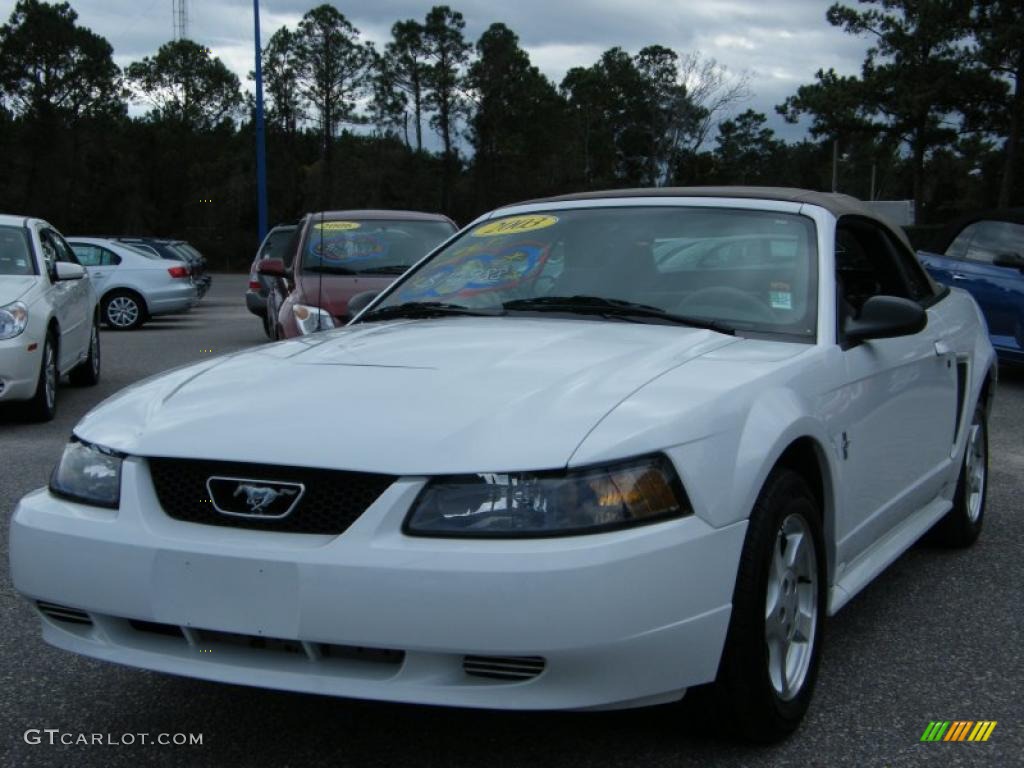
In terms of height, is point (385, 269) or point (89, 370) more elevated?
point (385, 269)

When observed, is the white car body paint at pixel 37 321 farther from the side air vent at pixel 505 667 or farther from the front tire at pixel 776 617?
the side air vent at pixel 505 667

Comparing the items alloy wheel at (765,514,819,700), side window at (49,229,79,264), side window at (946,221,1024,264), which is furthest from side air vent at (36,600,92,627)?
side window at (946,221,1024,264)

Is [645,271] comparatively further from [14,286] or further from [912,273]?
[14,286]

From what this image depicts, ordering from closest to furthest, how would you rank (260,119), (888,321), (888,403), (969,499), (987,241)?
1. (888,321)
2. (888,403)
3. (969,499)
4. (987,241)
5. (260,119)

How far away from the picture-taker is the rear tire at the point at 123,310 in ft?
67.6

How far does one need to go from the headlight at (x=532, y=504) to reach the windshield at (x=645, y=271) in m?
1.21

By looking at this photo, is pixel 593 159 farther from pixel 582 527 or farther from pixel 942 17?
pixel 582 527

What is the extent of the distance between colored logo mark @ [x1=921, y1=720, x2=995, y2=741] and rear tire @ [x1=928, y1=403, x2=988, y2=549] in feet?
6.33

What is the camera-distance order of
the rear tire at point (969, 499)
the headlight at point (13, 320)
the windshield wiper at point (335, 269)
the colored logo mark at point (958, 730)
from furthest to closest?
the windshield wiper at point (335, 269), the headlight at point (13, 320), the rear tire at point (969, 499), the colored logo mark at point (958, 730)

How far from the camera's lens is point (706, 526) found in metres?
2.89

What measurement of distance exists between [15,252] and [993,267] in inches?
326

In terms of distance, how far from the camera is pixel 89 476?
3170 millimetres

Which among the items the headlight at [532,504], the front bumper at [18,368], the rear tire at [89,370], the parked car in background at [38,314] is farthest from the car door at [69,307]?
the headlight at [532,504]

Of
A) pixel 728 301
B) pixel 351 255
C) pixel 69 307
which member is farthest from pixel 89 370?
pixel 728 301
